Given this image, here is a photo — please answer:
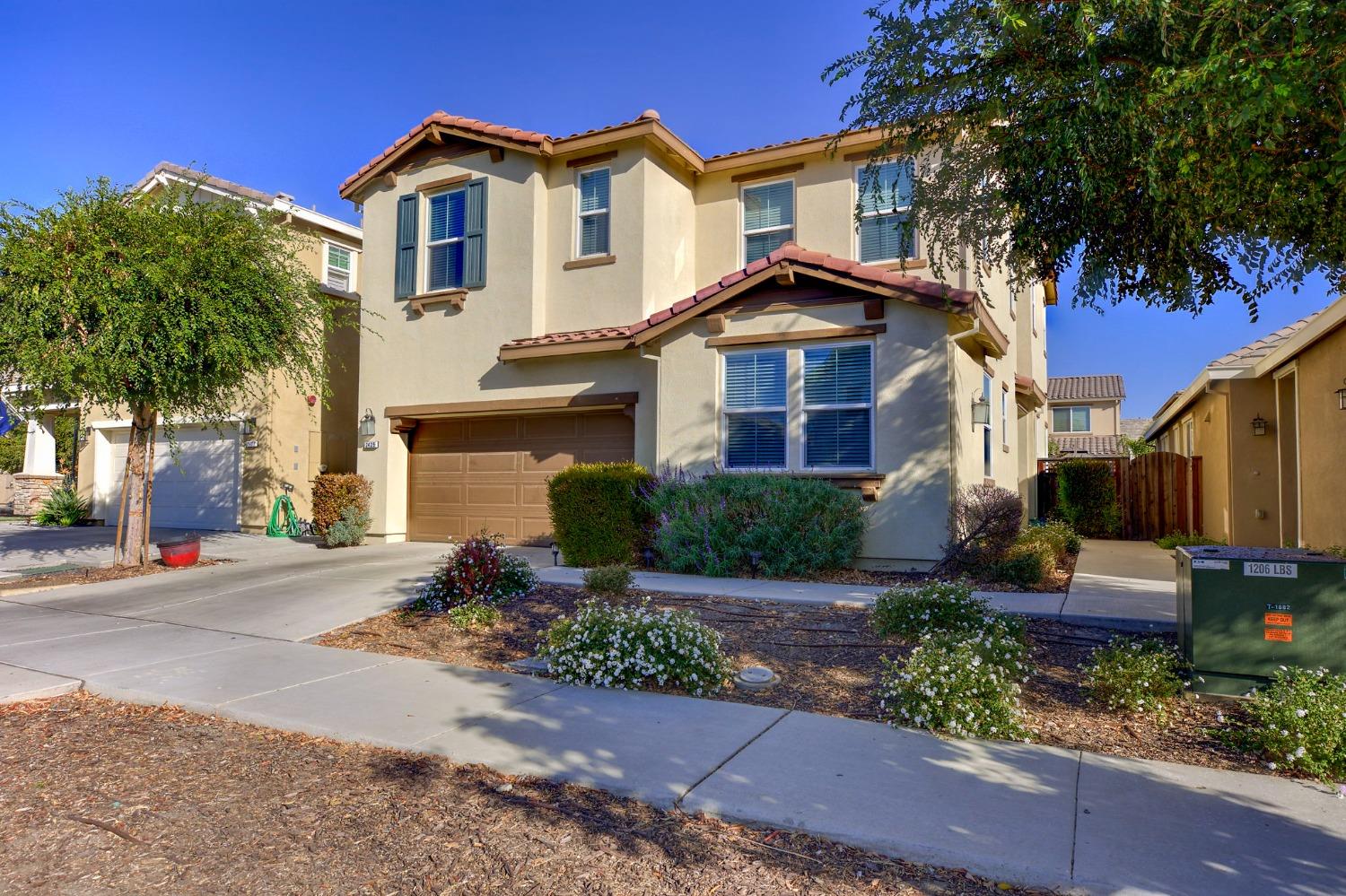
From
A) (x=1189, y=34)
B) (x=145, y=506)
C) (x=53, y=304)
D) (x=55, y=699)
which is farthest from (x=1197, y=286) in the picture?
(x=145, y=506)

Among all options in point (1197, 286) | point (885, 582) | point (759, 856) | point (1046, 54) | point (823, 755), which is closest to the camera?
point (759, 856)

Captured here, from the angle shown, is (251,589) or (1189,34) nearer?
(1189,34)


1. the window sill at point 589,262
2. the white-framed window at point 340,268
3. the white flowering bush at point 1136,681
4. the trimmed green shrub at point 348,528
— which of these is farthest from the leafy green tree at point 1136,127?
the white-framed window at point 340,268

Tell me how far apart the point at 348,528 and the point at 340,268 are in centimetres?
946

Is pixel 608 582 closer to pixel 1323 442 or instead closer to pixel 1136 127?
pixel 1136 127

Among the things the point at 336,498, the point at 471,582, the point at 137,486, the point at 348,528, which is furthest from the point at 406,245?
the point at 471,582

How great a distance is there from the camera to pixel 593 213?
47.3ft

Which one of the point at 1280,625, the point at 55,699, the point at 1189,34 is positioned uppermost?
the point at 1189,34

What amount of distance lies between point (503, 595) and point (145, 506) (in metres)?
6.96

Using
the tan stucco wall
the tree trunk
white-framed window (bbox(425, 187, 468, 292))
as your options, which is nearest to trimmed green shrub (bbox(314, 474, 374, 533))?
the tree trunk

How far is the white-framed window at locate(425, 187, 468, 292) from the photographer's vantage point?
1534cm

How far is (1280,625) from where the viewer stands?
5.21 meters

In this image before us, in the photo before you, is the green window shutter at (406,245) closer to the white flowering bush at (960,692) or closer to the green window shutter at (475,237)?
the green window shutter at (475,237)

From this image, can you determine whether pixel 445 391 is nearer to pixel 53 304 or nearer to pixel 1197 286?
pixel 53 304
